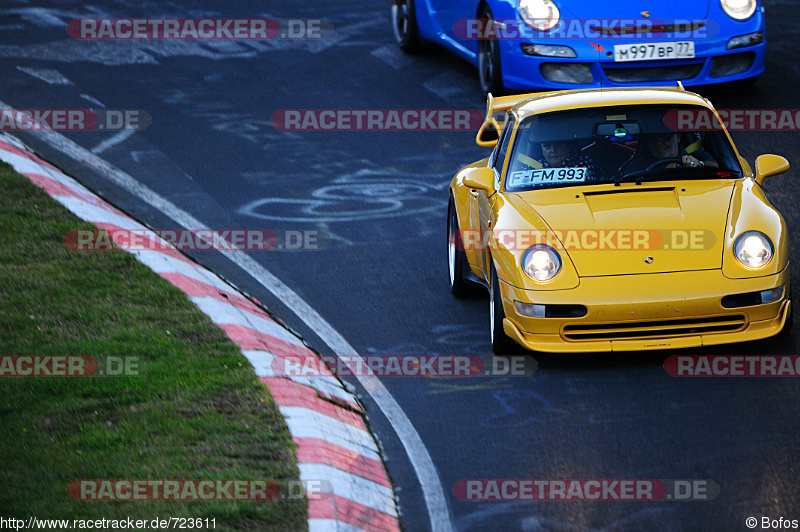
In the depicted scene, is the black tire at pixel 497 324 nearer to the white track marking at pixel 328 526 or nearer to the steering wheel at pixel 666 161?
the steering wheel at pixel 666 161

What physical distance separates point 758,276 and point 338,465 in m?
2.67

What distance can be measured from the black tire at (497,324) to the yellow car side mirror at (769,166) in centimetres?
183

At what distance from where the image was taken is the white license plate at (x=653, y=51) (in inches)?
441

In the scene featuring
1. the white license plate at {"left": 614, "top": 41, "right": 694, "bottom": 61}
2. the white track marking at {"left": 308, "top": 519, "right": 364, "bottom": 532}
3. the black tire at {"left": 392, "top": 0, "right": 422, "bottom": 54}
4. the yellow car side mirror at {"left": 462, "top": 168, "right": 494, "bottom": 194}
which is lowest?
the white track marking at {"left": 308, "top": 519, "right": 364, "bottom": 532}

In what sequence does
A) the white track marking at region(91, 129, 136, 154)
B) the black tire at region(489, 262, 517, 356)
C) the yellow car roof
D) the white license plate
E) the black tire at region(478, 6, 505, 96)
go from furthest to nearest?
the black tire at region(478, 6, 505, 96), the white track marking at region(91, 129, 136, 154), the white license plate, the yellow car roof, the black tire at region(489, 262, 517, 356)

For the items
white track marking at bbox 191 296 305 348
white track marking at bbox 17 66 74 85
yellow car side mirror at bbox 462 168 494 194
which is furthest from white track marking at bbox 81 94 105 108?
yellow car side mirror at bbox 462 168 494 194

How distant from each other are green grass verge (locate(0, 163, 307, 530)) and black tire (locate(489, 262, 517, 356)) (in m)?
1.51

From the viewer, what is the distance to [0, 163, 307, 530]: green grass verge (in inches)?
201

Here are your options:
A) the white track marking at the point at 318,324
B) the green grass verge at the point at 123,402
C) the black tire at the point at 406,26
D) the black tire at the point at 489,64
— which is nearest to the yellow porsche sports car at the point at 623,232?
the white track marking at the point at 318,324

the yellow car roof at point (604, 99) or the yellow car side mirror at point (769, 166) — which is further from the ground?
the yellow car roof at point (604, 99)

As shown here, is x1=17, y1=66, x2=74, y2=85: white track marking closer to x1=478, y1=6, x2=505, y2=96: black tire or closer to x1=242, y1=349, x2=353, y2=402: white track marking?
x1=478, y1=6, x2=505, y2=96: black tire

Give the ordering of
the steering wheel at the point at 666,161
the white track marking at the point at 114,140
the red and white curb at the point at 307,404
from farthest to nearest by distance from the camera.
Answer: the white track marking at the point at 114,140 < the steering wheel at the point at 666,161 < the red and white curb at the point at 307,404

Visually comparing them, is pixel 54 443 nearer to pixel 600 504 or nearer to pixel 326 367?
pixel 326 367

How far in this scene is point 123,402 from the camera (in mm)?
6160
